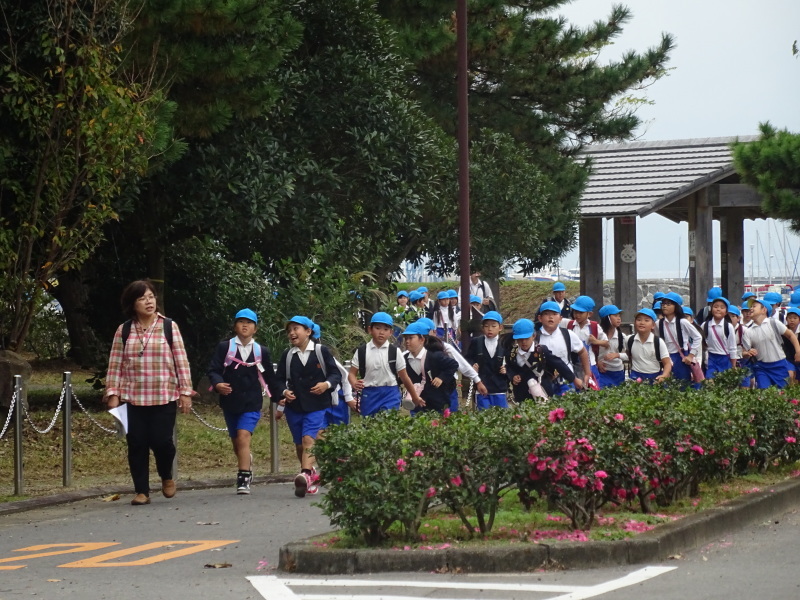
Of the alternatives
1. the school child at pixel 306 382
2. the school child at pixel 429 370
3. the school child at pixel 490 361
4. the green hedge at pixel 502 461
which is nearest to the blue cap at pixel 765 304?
the school child at pixel 490 361

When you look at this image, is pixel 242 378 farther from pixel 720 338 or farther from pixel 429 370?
pixel 720 338

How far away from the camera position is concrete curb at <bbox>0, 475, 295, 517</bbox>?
485 inches

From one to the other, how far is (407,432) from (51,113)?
7339 mm

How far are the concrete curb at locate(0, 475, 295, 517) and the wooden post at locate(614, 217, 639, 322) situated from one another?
14.5 m

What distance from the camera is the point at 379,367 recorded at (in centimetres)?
1345

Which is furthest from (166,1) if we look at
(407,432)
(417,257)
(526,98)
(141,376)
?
(417,257)

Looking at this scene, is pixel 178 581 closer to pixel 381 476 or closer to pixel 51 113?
pixel 381 476

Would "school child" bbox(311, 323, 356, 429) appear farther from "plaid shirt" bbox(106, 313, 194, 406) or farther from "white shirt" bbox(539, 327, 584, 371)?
"white shirt" bbox(539, 327, 584, 371)

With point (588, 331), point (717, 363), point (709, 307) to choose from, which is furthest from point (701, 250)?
point (588, 331)

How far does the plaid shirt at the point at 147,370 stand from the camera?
479 inches

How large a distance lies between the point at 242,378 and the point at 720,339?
8.04 meters

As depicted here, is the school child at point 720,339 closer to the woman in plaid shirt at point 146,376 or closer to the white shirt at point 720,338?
the white shirt at point 720,338

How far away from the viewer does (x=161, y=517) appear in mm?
11570

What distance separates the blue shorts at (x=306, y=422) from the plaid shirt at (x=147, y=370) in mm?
1296
